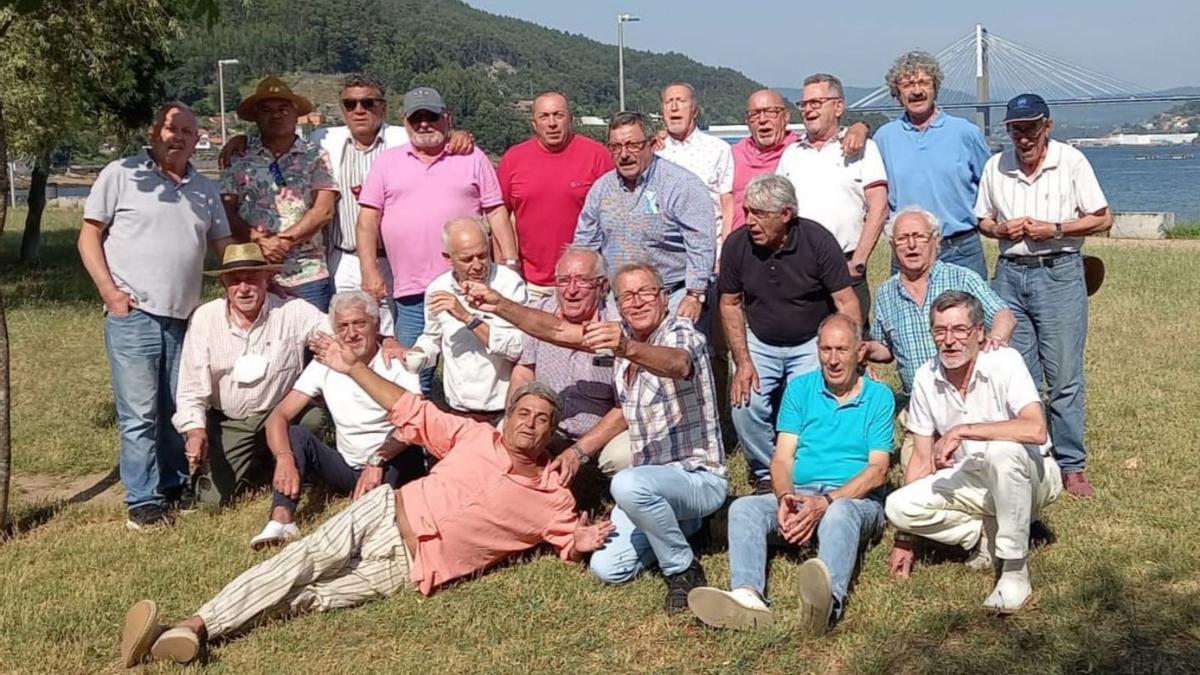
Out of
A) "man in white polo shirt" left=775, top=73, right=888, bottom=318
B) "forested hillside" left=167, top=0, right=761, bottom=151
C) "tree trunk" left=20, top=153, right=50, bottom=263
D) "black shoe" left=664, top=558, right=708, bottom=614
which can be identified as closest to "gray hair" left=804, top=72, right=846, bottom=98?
"man in white polo shirt" left=775, top=73, right=888, bottom=318

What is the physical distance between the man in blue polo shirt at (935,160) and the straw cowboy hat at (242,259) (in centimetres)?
350

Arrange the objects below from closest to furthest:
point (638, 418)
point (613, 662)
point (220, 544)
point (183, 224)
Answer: point (613, 662), point (638, 418), point (220, 544), point (183, 224)

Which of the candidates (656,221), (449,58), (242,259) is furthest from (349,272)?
(449,58)

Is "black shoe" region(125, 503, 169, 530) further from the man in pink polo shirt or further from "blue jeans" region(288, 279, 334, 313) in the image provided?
the man in pink polo shirt

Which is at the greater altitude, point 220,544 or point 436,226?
point 436,226

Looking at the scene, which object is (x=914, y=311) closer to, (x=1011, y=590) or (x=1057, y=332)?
(x=1057, y=332)

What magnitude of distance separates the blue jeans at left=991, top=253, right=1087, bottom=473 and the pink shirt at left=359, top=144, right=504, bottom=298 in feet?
9.41

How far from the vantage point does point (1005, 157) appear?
6207mm

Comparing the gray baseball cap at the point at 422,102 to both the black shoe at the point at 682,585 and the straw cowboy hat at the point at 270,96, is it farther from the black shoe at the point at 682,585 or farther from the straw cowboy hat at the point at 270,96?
the black shoe at the point at 682,585

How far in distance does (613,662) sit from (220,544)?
2323 millimetres

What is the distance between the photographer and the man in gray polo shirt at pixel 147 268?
5930 mm

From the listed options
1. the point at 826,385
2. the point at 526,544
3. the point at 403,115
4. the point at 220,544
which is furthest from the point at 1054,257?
the point at 220,544

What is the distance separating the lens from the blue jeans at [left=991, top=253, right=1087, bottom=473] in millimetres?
6059

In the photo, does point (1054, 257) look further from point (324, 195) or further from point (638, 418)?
point (324, 195)
